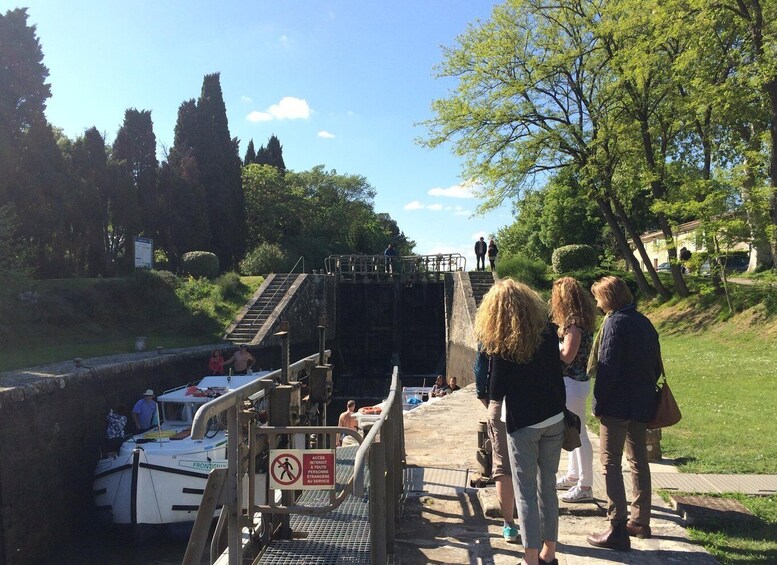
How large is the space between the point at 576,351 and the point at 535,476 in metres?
0.91

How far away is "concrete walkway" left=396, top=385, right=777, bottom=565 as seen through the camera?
139 inches

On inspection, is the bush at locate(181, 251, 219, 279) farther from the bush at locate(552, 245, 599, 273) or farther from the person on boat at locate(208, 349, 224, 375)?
the bush at locate(552, 245, 599, 273)

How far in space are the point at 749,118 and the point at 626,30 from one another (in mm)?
4260

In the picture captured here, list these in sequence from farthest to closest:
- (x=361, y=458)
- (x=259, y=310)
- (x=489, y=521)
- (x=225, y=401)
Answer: (x=259, y=310) → (x=489, y=521) → (x=225, y=401) → (x=361, y=458)

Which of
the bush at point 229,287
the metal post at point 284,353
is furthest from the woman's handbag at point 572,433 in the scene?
the bush at point 229,287

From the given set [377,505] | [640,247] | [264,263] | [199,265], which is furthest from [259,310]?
Answer: [377,505]

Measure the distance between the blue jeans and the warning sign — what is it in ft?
3.06

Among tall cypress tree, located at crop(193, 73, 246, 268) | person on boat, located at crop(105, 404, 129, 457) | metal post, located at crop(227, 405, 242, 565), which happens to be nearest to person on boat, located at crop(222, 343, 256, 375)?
person on boat, located at crop(105, 404, 129, 457)

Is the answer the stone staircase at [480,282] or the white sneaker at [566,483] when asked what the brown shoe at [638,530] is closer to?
the white sneaker at [566,483]

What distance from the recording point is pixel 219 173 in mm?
34719

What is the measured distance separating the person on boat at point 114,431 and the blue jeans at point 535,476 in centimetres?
934

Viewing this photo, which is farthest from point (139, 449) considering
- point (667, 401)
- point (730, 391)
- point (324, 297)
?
point (324, 297)

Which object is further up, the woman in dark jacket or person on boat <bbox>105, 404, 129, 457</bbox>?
the woman in dark jacket

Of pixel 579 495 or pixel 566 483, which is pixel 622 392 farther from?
pixel 566 483
